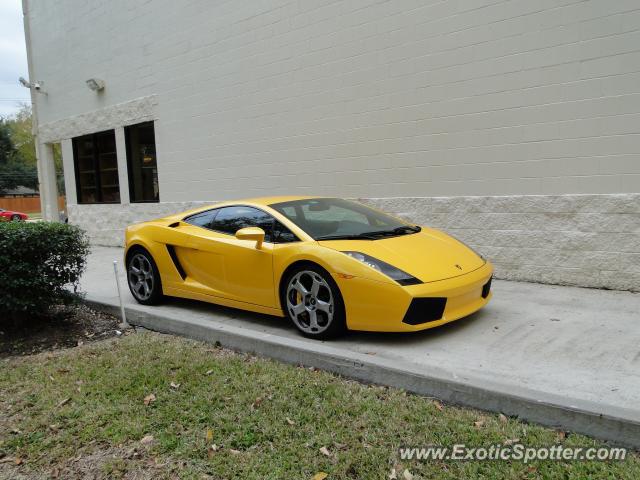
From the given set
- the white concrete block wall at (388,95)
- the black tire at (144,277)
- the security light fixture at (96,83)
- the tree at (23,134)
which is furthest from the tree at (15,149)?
the black tire at (144,277)

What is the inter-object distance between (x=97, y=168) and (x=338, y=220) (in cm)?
997

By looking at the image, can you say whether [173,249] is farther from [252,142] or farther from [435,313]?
[252,142]

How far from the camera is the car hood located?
13.5ft

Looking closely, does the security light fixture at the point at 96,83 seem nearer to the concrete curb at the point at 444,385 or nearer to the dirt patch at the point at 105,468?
the concrete curb at the point at 444,385

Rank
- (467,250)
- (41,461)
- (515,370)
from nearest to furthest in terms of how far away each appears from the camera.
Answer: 1. (41,461)
2. (515,370)
3. (467,250)

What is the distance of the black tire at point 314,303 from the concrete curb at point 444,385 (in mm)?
127

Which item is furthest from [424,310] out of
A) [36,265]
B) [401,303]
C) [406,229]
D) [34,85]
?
[34,85]

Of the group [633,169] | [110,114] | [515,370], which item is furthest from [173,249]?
[110,114]

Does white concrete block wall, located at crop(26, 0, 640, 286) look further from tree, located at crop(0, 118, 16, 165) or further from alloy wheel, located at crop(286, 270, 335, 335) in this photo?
tree, located at crop(0, 118, 16, 165)

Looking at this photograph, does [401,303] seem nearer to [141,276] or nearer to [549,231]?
[549,231]

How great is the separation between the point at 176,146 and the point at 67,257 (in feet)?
18.4

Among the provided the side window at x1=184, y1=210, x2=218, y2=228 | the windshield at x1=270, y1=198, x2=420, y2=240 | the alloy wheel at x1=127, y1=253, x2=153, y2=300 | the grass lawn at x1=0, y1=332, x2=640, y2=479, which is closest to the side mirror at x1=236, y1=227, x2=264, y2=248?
the windshield at x1=270, y1=198, x2=420, y2=240

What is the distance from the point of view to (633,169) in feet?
18.0

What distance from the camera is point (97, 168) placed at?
1297cm
